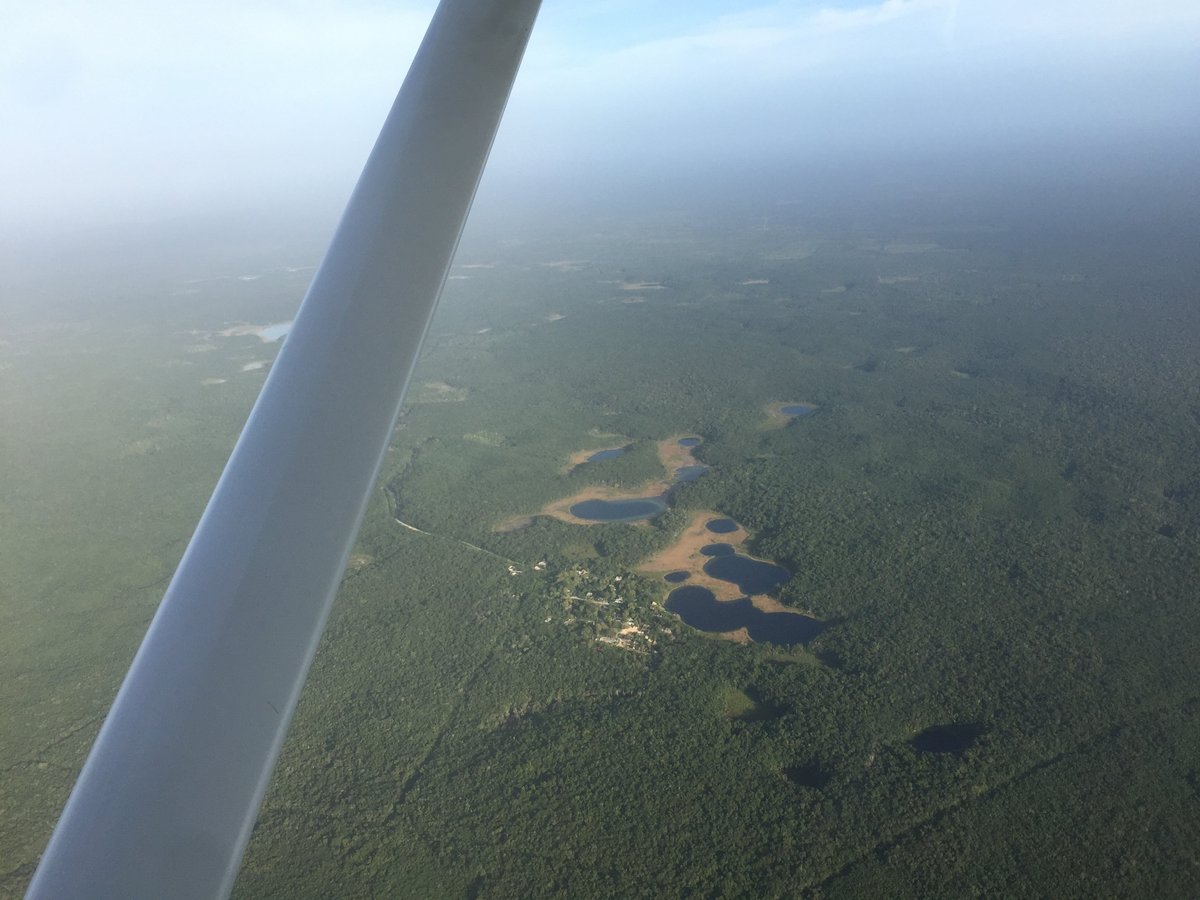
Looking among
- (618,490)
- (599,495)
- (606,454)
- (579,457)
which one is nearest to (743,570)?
(618,490)

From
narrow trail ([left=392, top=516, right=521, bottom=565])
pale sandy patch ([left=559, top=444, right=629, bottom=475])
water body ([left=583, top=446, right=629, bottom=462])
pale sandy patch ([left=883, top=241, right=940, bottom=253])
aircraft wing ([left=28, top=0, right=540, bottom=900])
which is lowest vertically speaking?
water body ([left=583, top=446, right=629, bottom=462])

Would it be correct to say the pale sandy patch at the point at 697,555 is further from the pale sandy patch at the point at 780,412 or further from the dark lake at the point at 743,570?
the pale sandy patch at the point at 780,412

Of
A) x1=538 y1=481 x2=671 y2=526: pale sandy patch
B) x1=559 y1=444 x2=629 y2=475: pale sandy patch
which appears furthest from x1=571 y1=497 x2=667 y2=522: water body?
x1=559 y1=444 x2=629 y2=475: pale sandy patch

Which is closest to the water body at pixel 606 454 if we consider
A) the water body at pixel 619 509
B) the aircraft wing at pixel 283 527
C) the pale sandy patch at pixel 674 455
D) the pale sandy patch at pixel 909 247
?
the pale sandy patch at pixel 674 455

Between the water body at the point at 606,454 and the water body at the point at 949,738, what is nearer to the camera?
the water body at the point at 949,738

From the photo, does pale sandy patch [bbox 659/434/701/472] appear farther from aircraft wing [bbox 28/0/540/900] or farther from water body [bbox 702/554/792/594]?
aircraft wing [bbox 28/0/540/900]

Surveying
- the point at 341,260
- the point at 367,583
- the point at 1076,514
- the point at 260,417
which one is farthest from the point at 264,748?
the point at 1076,514
